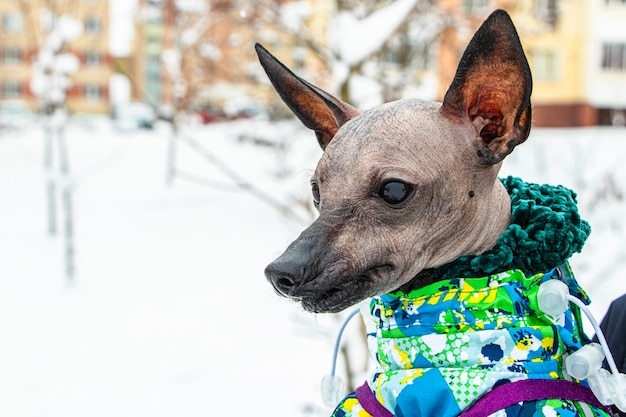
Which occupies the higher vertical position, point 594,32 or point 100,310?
point 594,32

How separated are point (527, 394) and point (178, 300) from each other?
22.6 ft

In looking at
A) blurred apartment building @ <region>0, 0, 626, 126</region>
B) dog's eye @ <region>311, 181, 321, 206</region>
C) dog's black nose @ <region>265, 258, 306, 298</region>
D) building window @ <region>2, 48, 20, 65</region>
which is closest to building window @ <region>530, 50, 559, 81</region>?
blurred apartment building @ <region>0, 0, 626, 126</region>

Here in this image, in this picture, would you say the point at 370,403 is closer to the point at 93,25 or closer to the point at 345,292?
the point at 345,292

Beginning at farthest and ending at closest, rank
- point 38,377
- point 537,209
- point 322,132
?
1. point 38,377
2. point 322,132
3. point 537,209

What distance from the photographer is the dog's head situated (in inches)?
58.1

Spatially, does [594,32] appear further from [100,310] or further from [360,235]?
[360,235]

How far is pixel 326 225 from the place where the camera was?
1.53m

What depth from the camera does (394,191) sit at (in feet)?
4.99

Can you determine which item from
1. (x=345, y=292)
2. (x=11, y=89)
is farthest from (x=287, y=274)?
(x=11, y=89)

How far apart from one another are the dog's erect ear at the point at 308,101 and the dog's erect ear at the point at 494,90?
0.96ft

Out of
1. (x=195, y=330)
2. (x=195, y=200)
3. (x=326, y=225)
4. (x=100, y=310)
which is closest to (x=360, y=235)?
(x=326, y=225)

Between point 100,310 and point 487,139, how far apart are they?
6862 mm

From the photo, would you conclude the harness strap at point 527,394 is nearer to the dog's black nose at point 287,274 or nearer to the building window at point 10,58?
the dog's black nose at point 287,274

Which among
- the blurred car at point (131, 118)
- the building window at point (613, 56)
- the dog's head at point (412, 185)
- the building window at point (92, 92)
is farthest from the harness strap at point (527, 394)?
the building window at point (92, 92)
